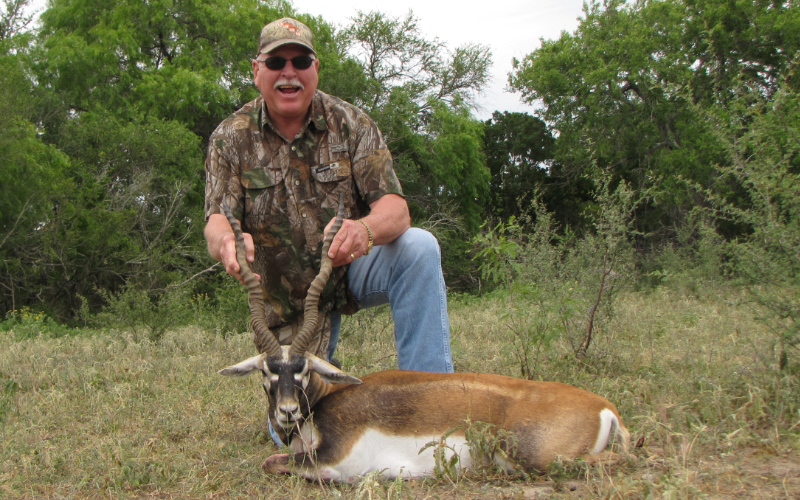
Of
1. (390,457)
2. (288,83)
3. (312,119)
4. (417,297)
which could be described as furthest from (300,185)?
(390,457)

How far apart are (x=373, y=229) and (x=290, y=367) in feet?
3.11

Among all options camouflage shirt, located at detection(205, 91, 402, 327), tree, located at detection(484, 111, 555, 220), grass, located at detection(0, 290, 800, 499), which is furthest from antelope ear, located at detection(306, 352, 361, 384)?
tree, located at detection(484, 111, 555, 220)

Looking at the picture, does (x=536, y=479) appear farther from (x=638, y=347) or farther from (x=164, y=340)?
(x=164, y=340)

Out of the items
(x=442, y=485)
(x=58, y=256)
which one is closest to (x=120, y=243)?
(x=58, y=256)

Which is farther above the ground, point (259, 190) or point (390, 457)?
point (259, 190)

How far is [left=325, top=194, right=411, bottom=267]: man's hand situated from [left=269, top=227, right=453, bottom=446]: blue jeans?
0.39 ft

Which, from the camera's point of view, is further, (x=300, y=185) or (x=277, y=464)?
(x=300, y=185)

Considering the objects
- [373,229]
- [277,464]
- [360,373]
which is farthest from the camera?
[360,373]

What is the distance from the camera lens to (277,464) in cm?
344

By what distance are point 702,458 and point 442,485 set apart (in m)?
1.20

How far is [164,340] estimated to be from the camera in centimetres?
754

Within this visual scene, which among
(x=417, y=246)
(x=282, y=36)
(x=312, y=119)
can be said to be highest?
(x=282, y=36)

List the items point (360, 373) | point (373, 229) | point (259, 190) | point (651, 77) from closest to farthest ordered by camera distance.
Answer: point (373, 229), point (259, 190), point (360, 373), point (651, 77)

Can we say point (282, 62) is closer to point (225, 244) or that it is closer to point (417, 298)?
point (225, 244)
